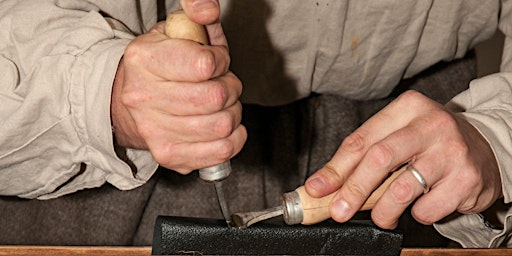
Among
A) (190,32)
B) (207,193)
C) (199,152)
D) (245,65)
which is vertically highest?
(190,32)

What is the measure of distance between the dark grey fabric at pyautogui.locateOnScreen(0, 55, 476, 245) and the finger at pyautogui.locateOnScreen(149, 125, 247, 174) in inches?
14.3

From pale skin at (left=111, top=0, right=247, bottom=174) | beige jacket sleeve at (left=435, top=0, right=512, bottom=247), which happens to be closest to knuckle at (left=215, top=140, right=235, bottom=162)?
pale skin at (left=111, top=0, right=247, bottom=174)

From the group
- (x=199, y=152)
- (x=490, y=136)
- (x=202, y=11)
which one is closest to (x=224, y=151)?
(x=199, y=152)

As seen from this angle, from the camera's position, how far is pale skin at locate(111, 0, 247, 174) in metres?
0.71

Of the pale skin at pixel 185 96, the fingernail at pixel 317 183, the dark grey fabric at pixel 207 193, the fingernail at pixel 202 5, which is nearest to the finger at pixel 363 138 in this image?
the fingernail at pixel 317 183

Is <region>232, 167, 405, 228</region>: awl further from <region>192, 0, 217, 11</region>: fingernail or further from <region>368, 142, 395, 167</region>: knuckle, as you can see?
<region>192, 0, 217, 11</region>: fingernail

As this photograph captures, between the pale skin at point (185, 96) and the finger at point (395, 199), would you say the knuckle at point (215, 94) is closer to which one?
the pale skin at point (185, 96)

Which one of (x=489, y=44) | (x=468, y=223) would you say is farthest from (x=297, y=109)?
(x=489, y=44)

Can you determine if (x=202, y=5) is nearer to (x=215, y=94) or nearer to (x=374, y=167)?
(x=215, y=94)

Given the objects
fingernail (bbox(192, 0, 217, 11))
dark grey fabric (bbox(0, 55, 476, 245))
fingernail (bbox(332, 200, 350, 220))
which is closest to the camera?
fingernail (bbox(192, 0, 217, 11))

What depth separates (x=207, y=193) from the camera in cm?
115

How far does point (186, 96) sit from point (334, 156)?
0.20 meters

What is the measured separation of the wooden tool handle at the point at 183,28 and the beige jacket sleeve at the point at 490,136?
14.9 inches

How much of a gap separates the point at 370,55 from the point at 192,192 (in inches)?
12.8
